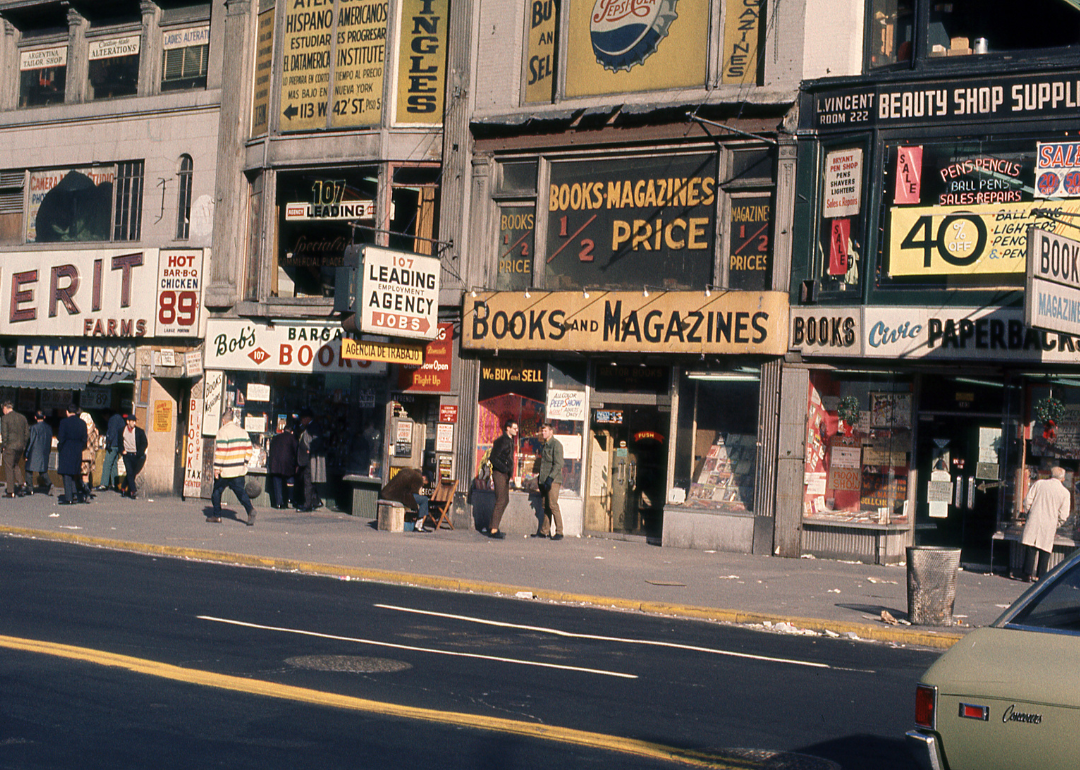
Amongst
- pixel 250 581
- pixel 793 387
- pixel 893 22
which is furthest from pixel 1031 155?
pixel 250 581

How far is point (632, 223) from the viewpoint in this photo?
20406mm

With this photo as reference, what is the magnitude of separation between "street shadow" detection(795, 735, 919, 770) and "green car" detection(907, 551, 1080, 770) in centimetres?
162

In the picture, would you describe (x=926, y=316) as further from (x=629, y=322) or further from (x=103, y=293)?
(x=103, y=293)

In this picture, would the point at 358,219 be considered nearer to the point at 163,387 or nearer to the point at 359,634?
the point at 163,387

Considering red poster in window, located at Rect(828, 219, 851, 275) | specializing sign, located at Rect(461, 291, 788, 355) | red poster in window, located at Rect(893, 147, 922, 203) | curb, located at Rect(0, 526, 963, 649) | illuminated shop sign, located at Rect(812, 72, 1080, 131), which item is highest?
illuminated shop sign, located at Rect(812, 72, 1080, 131)

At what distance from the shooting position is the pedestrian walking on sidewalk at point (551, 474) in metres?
19.8

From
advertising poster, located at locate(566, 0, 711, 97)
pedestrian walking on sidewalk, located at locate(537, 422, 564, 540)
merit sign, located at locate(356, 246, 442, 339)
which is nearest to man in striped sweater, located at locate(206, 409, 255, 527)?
merit sign, located at locate(356, 246, 442, 339)

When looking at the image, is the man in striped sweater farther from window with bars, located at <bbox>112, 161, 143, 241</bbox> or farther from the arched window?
window with bars, located at <bbox>112, 161, 143, 241</bbox>

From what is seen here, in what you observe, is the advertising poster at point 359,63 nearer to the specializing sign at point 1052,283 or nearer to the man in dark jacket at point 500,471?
the man in dark jacket at point 500,471

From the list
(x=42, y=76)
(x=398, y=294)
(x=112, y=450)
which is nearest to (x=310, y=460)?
(x=398, y=294)

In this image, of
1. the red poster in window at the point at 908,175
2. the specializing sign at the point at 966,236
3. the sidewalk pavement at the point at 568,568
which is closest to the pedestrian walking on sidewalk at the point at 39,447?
the sidewalk pavement at the point at 568,568

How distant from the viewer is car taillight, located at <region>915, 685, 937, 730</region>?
5.03 metres

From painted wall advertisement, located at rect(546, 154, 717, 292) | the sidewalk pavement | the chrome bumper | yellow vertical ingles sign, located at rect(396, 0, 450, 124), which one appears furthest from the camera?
yellow vertical ingles sign, located at rect(396, 0, 450, 124)

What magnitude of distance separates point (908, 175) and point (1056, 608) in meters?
13.6
